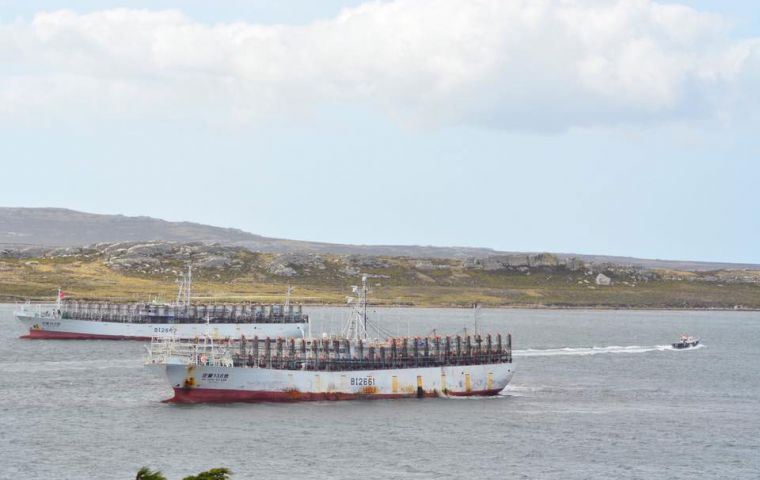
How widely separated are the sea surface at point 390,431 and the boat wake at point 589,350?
23.6 m

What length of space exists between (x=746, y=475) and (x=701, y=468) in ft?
9.70

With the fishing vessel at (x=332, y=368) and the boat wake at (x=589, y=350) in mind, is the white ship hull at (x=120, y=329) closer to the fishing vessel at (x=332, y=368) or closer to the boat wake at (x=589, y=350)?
the boat wake at (x=589, y=350)

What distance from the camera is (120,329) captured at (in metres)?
167

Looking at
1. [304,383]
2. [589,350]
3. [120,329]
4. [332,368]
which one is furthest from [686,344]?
[304,383]

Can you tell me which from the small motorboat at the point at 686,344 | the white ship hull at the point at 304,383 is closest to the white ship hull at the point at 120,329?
the small motorboat at the point at 686,344

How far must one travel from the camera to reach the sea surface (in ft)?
246

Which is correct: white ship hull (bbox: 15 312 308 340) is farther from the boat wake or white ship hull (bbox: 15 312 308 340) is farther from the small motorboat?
the small motorboat

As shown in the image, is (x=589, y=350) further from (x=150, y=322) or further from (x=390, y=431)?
(x=390, y=431)

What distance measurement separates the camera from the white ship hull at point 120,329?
166m

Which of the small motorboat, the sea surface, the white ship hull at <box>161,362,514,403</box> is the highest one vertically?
the small motorboat

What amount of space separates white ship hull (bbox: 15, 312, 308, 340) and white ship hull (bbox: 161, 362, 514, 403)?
203ft

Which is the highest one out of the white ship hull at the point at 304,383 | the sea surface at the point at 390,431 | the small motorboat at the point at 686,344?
the small motorboat at the point at 686,344

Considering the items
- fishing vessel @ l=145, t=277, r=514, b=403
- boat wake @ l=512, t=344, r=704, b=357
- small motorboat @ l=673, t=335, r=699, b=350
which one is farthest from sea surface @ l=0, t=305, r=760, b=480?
small motorboat @ l=673, t=335, r=699, b=350

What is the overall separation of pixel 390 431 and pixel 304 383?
13869 mm
